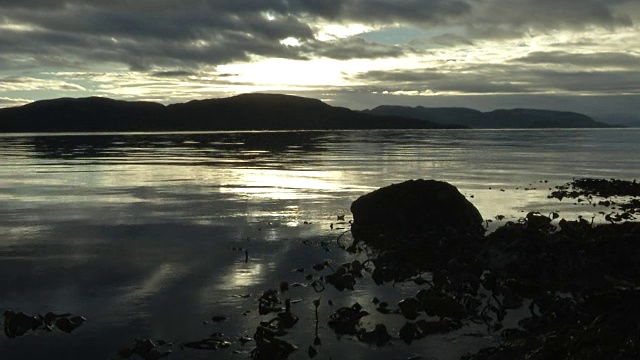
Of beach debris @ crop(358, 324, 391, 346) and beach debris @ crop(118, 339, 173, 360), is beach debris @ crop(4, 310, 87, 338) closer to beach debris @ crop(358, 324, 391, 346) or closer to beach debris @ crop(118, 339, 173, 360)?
beach debris @ crop(118, 339, 173, 360)

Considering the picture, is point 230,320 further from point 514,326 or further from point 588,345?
point 588,345

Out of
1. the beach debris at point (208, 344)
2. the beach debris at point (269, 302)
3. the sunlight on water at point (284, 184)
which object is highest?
the sunlight on water at point (284, 184)

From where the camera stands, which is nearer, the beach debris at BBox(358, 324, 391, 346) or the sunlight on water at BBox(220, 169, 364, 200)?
the beach debris at BBox(358, 324, 391, 346)

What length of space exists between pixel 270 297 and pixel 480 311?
582 cm

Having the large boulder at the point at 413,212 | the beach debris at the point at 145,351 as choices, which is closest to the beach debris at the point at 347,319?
the beach debris at the point at 145,351

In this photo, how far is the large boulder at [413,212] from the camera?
2531cm

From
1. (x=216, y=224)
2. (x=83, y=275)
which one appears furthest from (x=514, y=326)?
(x=216, y=224)

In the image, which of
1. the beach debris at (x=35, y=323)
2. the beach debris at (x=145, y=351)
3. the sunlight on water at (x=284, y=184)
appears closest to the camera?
the beach debris at (x=145, y=351)

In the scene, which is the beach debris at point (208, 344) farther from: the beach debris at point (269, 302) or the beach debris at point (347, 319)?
the beach debris at point (347, 319)

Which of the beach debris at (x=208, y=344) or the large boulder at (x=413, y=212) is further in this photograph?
the large boulder at (x=413, y=212)

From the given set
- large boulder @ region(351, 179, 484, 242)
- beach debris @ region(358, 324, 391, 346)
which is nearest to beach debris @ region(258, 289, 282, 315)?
beach debris @ region(358, 324, 391, 346)

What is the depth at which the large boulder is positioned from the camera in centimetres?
2531

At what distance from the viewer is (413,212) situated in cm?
2591

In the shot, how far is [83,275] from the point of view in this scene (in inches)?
728
